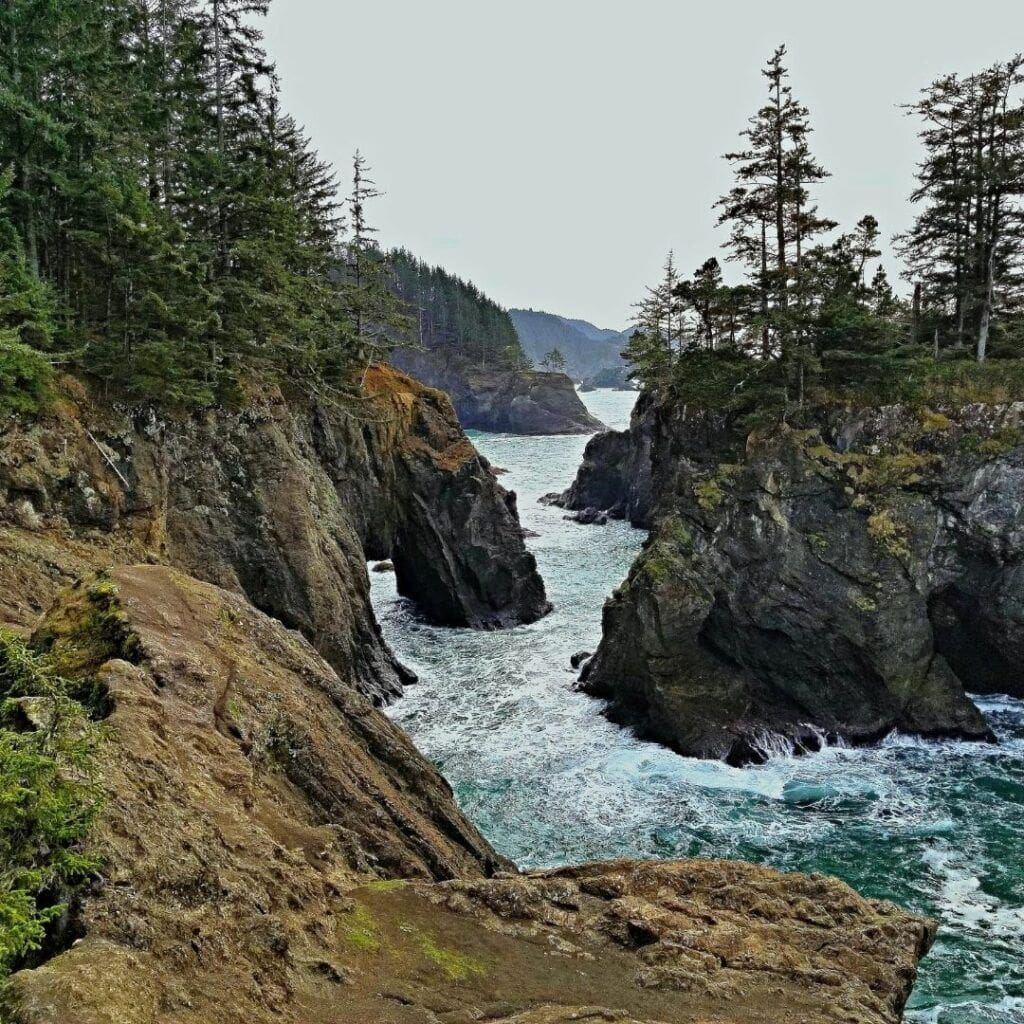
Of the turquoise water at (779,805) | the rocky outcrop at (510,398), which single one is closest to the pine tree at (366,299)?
the turquoise water at (779,805)

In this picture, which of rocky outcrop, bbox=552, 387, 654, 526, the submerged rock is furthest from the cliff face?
the submerged rock

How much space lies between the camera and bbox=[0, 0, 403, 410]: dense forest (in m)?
17.2

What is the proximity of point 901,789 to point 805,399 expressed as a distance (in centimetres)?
1310

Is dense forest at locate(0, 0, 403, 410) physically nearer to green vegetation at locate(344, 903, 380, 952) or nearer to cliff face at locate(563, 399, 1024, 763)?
green vegetation at locate(344, 903, 380, 952)

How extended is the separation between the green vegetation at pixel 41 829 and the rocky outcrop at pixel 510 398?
116 meters

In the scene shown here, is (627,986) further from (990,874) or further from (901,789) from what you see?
(901,789)

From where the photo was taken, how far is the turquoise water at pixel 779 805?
1506 centimetres

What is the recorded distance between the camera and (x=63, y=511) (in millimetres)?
16094

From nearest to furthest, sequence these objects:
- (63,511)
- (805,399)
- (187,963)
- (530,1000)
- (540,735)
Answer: (187,963) → (530,1000) → (63,511) → (540,735) → (805,399)

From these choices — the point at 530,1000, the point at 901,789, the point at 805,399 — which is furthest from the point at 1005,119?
the point at 530,1000

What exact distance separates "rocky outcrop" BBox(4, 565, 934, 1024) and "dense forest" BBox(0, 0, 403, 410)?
8.16 metres

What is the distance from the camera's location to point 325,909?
643 cm

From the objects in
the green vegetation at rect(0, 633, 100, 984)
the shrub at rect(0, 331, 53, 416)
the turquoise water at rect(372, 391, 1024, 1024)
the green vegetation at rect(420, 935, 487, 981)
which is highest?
the shrub at rect(0, 331, 53, 416)

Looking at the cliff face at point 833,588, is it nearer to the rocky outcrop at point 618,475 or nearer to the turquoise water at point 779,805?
the turquoise water at point 779,805
